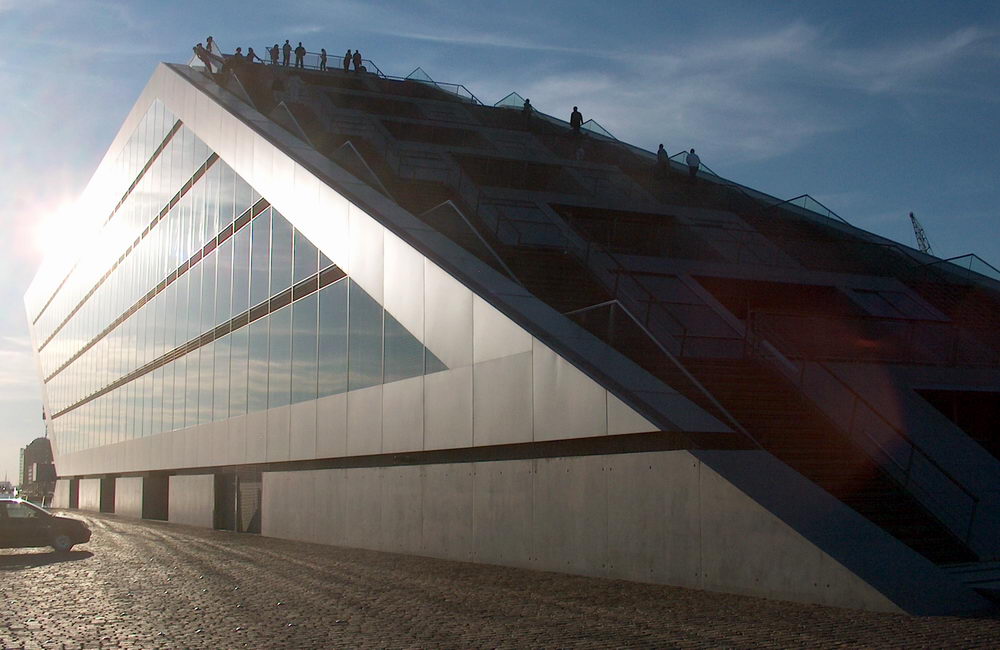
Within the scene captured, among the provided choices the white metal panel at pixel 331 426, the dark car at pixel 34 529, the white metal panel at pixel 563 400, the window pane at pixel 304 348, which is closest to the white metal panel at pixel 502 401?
the white metal panel at pixel 563 400

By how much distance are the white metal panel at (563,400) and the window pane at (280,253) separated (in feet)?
38.4

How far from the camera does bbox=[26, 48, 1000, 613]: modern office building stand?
43.3 feet

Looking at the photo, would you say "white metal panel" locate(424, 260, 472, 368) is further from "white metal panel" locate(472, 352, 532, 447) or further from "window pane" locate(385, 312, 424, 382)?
"white metal panel" locate(472, 352, 532, 447)

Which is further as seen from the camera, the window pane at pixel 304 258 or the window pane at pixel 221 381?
the window pane at pixel 221 381

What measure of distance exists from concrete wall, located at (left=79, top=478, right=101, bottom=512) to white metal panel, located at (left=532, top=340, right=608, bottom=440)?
142 ft

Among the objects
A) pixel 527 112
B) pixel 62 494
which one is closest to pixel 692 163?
pixel 527 112

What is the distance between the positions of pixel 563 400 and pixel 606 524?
6.18 ft

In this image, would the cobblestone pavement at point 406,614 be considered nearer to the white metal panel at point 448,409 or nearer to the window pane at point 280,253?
the white metal panel at point 448,409

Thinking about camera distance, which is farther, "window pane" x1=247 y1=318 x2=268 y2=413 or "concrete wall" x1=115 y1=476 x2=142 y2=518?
"concrete wall" x1=115 y1=476 x2=142 y2=518

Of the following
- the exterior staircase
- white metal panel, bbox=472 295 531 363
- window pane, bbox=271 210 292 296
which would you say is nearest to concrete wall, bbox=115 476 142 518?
window pane, bbox=271 210 292 296

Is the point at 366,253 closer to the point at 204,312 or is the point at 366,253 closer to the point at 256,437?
the point at 256,437

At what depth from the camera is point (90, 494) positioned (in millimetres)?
56312

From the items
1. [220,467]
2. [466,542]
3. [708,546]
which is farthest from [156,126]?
[708,546]

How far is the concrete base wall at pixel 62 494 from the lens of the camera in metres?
65.9
